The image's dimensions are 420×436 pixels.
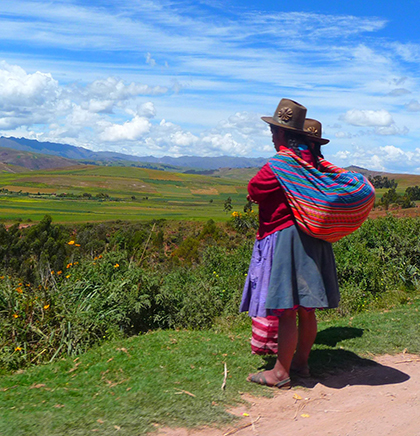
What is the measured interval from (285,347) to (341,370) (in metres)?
0.87

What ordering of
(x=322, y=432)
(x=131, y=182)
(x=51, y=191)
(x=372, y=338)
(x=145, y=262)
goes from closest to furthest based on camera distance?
1. (x=322, y=432)
2. (x=372, y=338)
3. (x=145, y=262)
4. (x=51, y=191)
5. (x=131, y=182)

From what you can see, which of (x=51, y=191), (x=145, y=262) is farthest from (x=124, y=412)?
(x=51, y=191)

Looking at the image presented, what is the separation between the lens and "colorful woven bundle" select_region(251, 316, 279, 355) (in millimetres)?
4789

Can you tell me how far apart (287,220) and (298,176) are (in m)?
0.36

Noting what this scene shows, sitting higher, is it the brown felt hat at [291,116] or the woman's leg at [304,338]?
the brown felt hat at [291,116]

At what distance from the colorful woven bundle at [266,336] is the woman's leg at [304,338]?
1.57 ft

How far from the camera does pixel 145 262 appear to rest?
842 centimetres

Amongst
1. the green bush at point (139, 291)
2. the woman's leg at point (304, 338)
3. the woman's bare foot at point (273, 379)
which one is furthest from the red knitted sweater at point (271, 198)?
the green bush at point (139, 291)

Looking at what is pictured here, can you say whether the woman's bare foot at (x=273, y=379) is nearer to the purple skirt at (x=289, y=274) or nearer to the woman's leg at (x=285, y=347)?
the woman's leg at (x=285, y=347)

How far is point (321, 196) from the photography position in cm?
382

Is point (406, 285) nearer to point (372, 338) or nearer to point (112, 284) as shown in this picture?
point (372, 338)

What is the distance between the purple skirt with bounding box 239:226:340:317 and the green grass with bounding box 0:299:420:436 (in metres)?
0.74

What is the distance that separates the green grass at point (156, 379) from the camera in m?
3.33

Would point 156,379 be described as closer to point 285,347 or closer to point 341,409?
point 285,347
